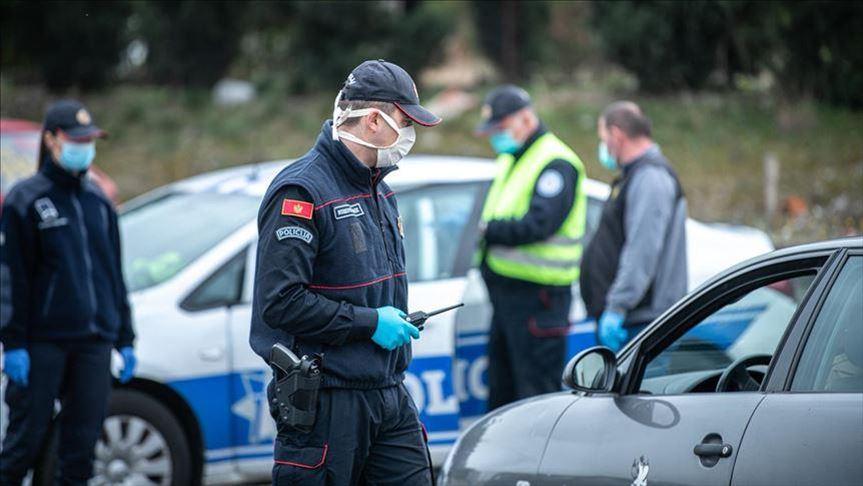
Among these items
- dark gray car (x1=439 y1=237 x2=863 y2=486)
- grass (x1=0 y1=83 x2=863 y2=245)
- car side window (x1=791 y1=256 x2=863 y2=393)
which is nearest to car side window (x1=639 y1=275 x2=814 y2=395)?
dark gray car (x1=439 y1=237 x2=863 y2=486)

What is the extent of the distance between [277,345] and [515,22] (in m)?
13.8

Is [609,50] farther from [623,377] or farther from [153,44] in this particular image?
[623,377]

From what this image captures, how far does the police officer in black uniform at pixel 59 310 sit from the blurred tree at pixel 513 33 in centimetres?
1187

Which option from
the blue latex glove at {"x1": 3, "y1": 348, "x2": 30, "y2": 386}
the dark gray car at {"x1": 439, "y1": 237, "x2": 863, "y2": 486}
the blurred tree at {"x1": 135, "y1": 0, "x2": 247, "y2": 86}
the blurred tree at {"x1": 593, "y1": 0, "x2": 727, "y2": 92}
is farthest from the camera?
the blurred tree at {"x1": 135, "y1": 0, "x2": 247, "y2": 86}

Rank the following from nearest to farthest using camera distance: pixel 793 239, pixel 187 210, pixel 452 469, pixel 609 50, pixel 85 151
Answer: pixel 452 469
pixel 85 151
pixel 187 210
pixel 793 239
pixel 609 50

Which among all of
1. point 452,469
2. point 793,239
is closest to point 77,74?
point 793,239

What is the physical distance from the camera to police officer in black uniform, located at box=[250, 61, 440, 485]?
3564 mm

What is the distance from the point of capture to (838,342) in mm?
3225

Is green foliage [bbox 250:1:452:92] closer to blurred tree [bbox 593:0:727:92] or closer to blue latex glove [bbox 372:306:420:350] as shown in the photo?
blurred tree [bbox 593:0:727:92]

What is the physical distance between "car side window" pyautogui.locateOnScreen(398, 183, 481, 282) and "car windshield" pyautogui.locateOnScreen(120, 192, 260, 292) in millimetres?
825

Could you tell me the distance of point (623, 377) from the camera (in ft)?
12.7

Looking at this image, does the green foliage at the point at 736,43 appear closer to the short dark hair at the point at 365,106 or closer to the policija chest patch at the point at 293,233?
the short dark hair at the point at 365,106

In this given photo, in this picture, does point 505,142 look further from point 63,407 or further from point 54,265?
point 63,407

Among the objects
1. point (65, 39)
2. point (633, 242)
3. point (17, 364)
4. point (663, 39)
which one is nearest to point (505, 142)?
point (633, 242)
